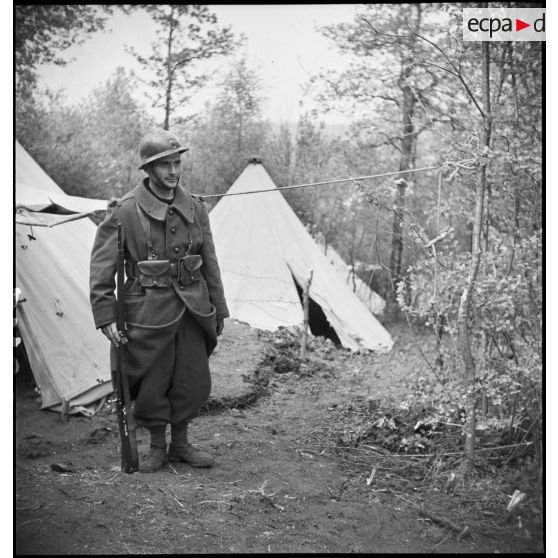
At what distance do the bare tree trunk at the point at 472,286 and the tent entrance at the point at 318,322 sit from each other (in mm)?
3841

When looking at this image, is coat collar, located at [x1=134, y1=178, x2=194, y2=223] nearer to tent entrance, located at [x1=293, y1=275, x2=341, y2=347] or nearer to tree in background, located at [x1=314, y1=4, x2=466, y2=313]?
tree in background, located at [x1=314, y1=4, x2=466, y2=313]

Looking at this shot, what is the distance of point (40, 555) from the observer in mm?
2291

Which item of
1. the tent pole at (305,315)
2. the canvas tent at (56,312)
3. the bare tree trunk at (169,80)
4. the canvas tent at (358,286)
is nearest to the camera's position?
the bare tree trunk at (169,80)

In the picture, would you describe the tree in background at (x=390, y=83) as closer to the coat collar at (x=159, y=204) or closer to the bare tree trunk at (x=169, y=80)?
the bare tree trunk at (x=169, y=80)

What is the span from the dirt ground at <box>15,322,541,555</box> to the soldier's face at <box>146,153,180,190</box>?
1338 mm

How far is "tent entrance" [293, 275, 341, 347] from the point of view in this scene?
7109 millimetres

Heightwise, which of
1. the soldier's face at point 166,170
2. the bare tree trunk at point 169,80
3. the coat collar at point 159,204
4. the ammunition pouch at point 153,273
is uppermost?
the bare tree trunk at point 169,80

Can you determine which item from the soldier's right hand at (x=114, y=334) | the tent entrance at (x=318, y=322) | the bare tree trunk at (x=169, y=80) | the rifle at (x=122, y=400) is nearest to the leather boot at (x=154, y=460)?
the rifle at (x=122, y=400)

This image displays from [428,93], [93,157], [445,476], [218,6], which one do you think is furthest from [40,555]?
[93,157]

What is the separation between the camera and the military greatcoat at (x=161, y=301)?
10.0ft

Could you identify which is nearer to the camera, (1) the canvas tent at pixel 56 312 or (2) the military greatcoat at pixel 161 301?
(2) the military greatcoat at pixel 161 301

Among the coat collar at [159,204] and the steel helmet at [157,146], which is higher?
the steel helmet at [157,146]

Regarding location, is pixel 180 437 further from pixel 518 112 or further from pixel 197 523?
pixel 518 112

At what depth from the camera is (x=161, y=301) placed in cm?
308
